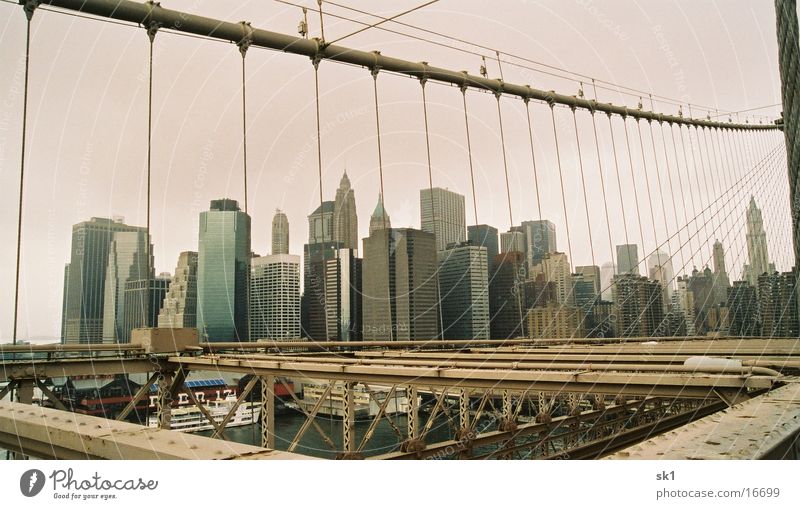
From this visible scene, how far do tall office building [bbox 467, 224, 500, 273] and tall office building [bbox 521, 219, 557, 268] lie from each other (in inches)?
36.5

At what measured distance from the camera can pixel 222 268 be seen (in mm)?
9773

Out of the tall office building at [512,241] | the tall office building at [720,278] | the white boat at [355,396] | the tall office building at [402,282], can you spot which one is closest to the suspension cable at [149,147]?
the white boat at [355,396]

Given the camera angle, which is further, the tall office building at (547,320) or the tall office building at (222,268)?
the tall office building at (547,320)

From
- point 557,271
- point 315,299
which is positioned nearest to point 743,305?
point 557,271

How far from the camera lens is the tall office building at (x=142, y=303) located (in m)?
8.97

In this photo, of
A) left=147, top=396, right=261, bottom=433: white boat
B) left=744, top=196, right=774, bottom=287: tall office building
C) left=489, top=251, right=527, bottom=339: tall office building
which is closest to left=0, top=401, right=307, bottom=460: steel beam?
left=147, top=396, right=261, bottom=433: white boat

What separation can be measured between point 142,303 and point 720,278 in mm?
14725

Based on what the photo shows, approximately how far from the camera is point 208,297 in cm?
967

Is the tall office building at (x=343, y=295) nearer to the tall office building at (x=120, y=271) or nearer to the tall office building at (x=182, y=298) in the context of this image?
the tall office building at (x=182, y=298)

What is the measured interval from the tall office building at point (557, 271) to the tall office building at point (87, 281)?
10.8 meters

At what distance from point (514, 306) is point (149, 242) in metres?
11.4
